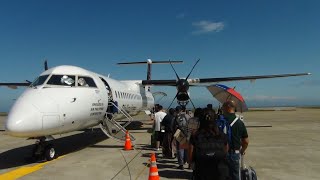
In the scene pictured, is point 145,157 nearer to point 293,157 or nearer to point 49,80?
point 49,80

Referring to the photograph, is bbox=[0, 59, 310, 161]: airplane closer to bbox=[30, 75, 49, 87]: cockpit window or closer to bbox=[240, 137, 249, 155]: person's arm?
bbox=[30, 75, 49, 87]: cockpit window

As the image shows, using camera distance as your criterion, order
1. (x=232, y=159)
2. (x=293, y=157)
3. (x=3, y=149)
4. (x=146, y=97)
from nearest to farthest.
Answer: (x=232, y=159) < (x=293, y=157) < (x=3, y=149) < (x=146, y=97)

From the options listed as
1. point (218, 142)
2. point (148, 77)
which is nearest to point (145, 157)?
point (218, 142)

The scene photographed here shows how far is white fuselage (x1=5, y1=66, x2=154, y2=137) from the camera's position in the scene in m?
9.23

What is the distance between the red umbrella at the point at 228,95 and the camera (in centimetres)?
920

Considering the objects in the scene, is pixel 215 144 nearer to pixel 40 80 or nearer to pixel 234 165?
pixel 234 165

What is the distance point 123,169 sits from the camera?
365 inches

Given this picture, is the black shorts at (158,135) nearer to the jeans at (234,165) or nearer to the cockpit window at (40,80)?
the cockpit window at (40,80)

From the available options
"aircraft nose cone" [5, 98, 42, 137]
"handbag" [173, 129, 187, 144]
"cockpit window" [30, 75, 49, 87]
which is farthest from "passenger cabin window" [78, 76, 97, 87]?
"handbag" [173, 129, 187, 144]

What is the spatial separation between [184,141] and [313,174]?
11.0 feet

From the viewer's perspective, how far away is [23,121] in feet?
29.6

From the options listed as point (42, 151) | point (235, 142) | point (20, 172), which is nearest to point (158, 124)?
point (42, 151)

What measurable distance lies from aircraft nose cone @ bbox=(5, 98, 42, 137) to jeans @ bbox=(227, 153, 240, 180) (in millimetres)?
5813

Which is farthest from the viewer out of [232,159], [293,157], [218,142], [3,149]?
[3,149]
